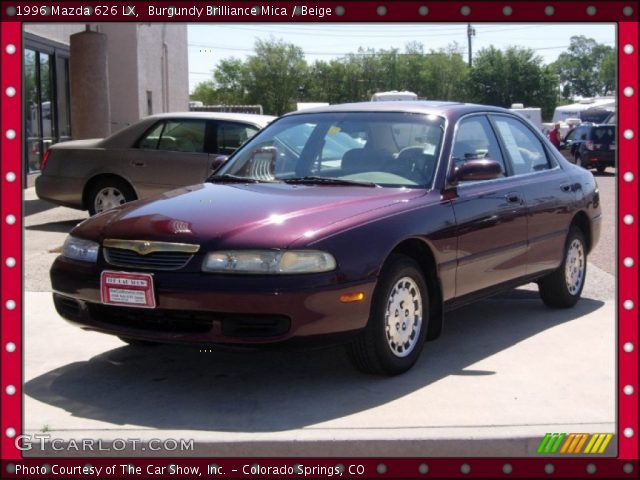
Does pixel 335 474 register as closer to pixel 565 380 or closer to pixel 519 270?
pixel 565 380

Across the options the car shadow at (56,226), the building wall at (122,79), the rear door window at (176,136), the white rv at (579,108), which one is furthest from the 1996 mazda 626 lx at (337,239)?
the white rv at (579,108)

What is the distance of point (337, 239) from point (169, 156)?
7.09m

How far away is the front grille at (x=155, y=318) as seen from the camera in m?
4.64

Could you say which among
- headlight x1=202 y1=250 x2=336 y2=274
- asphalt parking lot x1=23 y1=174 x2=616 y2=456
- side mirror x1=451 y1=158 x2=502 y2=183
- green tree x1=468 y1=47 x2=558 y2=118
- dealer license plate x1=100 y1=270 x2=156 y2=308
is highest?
green tree x1=468 y1=47 x2=558 y2=118

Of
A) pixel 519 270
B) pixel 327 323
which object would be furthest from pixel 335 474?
pixel 519 270

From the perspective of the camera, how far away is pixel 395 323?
5.12m

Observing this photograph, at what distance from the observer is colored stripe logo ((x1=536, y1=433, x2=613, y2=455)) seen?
13.6 ft

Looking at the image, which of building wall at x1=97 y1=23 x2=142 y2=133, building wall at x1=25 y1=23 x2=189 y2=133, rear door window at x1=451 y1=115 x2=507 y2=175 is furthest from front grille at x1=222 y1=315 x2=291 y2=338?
building wall at x1=97 y1=23 x2=142 y2=133

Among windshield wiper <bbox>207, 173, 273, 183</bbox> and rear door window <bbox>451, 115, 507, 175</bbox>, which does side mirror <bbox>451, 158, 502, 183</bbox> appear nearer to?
rear door window <bbox>451, 115, 507, 175</bbox>

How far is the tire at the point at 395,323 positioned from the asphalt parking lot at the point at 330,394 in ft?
0.39

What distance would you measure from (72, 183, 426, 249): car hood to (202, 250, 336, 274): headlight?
4cm

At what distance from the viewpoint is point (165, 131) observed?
11.6 metres

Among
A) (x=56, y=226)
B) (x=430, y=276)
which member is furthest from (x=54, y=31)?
(x=430, y=276)

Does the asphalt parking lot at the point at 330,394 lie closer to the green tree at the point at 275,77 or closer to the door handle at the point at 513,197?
the door handle at the point at 513,197
